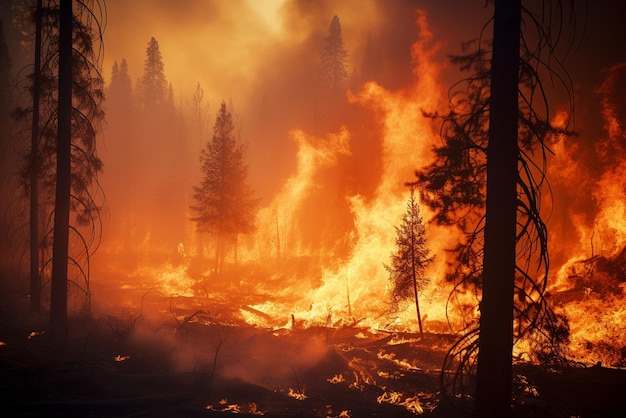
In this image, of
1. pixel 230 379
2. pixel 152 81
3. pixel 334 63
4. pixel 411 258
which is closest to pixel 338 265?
pixel 411 258

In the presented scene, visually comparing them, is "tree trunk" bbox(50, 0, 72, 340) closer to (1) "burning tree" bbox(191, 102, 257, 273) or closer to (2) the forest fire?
(2) the forest fire

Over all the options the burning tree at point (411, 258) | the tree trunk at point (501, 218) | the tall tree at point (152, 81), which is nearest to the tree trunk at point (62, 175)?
the tree trunk at point (501, 218)

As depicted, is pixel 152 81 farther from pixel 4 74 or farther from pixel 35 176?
pixel 35 176

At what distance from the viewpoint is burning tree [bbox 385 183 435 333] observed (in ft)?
64.5

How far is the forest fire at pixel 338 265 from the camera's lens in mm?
8383

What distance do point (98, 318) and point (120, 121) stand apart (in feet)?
232

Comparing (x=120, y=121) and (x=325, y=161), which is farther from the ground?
(x=120, y=121)

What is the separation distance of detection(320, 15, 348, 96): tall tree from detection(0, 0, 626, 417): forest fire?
0.32 m

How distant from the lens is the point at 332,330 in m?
17.7

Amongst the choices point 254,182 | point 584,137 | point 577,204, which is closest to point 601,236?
point 577,204

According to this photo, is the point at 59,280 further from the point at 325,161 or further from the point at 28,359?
the point at 325,161

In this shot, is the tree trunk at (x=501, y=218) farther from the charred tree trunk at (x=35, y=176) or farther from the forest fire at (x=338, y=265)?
the charred tree trunk at (x=35, y=176)

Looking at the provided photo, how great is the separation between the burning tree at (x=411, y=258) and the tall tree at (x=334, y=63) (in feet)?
158

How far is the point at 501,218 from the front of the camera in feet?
18.9
